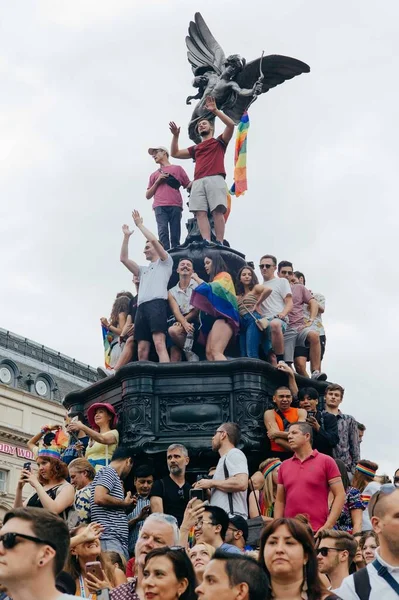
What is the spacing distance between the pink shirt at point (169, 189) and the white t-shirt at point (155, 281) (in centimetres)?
238

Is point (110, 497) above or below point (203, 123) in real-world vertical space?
below

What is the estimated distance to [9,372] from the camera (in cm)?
4581

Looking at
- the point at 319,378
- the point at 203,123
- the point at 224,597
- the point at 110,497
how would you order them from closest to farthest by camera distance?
the point at 224,597
the point at 110,497
the point at 319,378
the point at 203,123

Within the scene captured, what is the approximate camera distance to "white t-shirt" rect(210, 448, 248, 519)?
889cm

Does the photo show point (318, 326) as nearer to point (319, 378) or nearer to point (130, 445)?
point (319, 378)

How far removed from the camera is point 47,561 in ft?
12.6

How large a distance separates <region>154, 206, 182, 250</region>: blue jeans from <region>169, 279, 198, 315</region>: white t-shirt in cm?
224

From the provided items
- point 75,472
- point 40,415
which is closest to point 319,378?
point 75,472

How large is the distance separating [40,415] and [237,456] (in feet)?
121

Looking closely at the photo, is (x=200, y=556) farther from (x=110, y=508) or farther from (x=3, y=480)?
(x=3, y=480)

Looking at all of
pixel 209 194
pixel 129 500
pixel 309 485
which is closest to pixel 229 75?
pixel 209 194

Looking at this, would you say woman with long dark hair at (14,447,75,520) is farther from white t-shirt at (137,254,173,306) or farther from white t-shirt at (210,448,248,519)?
white t-shirt at (137,254,173,306)

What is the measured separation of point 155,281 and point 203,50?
6106 mm

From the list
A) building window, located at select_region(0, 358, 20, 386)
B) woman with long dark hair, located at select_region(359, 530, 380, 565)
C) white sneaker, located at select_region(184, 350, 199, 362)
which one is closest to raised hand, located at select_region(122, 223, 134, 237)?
white sneaker, located at select_region(184, 350, 199, 362)
